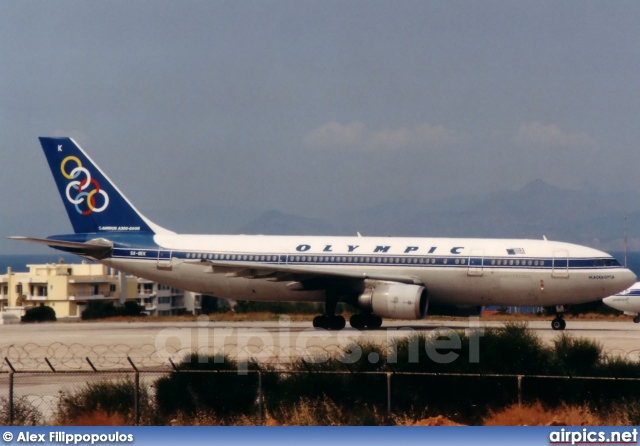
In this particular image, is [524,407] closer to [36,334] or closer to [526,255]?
[526,255]

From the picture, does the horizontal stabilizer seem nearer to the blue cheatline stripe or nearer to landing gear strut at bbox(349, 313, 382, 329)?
the blue cheatline stripe

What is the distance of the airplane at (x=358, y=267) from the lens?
33344mm

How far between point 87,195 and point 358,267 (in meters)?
11.6

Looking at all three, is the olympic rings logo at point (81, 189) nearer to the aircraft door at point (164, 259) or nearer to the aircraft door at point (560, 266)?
the aircraft door at point (164, 259)

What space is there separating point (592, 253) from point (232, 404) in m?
19.9

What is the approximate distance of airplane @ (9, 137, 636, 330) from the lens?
109 ft

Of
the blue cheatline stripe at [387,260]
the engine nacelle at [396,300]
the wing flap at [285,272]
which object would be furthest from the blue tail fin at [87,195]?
the engine nacelle at [396,300]

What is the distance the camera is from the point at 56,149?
3922 cm

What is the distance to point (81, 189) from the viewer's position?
128 ft

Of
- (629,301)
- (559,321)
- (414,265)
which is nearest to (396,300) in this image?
(414,265)

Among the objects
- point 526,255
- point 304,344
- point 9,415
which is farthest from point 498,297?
point 9,415

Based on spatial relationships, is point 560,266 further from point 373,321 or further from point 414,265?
point 373,321

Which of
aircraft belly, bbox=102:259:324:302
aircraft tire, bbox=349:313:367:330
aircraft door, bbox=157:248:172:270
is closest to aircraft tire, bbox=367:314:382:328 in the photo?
aircraft tire, bbox=349:313:367:330

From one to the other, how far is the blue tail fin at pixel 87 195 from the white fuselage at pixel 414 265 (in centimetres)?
148
